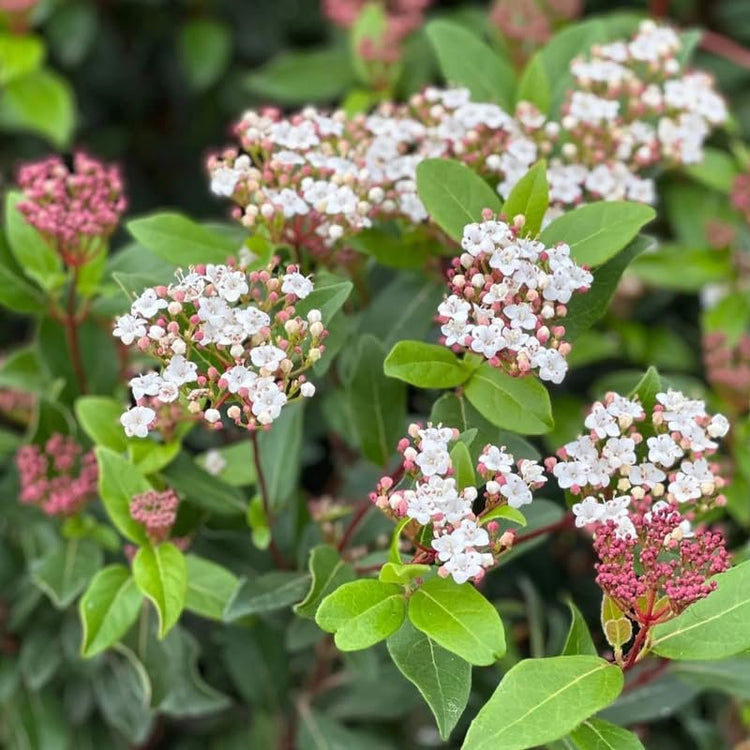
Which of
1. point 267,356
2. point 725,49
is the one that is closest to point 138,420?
point 267,356

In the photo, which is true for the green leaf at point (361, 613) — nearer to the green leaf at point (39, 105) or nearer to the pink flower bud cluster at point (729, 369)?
the pink flower bud cluster at point (729, 369)

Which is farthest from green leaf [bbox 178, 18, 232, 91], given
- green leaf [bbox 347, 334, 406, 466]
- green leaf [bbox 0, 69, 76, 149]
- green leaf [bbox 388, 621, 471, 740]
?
green leaf [bbox 388, 621, 471, 740]

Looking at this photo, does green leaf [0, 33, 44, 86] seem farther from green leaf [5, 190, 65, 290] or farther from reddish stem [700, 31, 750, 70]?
reddish stem [700, 31, 750, 70]

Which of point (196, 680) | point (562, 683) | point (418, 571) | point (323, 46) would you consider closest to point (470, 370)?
point (418, 571)

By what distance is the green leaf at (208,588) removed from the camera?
1.52 metres

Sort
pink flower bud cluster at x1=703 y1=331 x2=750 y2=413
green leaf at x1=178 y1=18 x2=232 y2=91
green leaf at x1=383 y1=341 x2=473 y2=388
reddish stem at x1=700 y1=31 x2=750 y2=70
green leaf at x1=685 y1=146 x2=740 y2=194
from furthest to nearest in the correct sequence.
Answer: green leaf at x1=178 y1=18 x2=232 y2=91 < reddish stem at x1=700 y1=31 x2=750 y2=70 < green leaf at x1=685 y1=146 x2=740 y2=194 < pink flower bud cluster at x1=703 y1=331 x2=750 y2=413 < green leaf at x1=383 y1=341 x2=473 y2=388

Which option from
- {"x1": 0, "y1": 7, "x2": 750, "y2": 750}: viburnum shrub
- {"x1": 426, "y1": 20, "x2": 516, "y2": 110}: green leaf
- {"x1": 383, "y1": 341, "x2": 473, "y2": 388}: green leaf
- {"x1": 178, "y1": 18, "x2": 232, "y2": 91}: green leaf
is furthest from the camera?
{"x1": 178, "y1": 18, "x2": 232, "y2": 91}: green leaf

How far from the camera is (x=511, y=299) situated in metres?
1.27

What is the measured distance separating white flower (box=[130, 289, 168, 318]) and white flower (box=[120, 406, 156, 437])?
0.34 feet

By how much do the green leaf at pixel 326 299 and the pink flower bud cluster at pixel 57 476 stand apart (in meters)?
0.53

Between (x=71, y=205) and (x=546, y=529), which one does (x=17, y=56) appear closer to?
(x=71, y=205)

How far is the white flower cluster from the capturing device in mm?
1247

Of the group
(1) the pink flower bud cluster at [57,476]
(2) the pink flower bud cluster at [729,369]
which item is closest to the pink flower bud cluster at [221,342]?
(1) the pink flower bud cluster at [57,476]

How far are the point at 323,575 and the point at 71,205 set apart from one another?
0.62 metres
